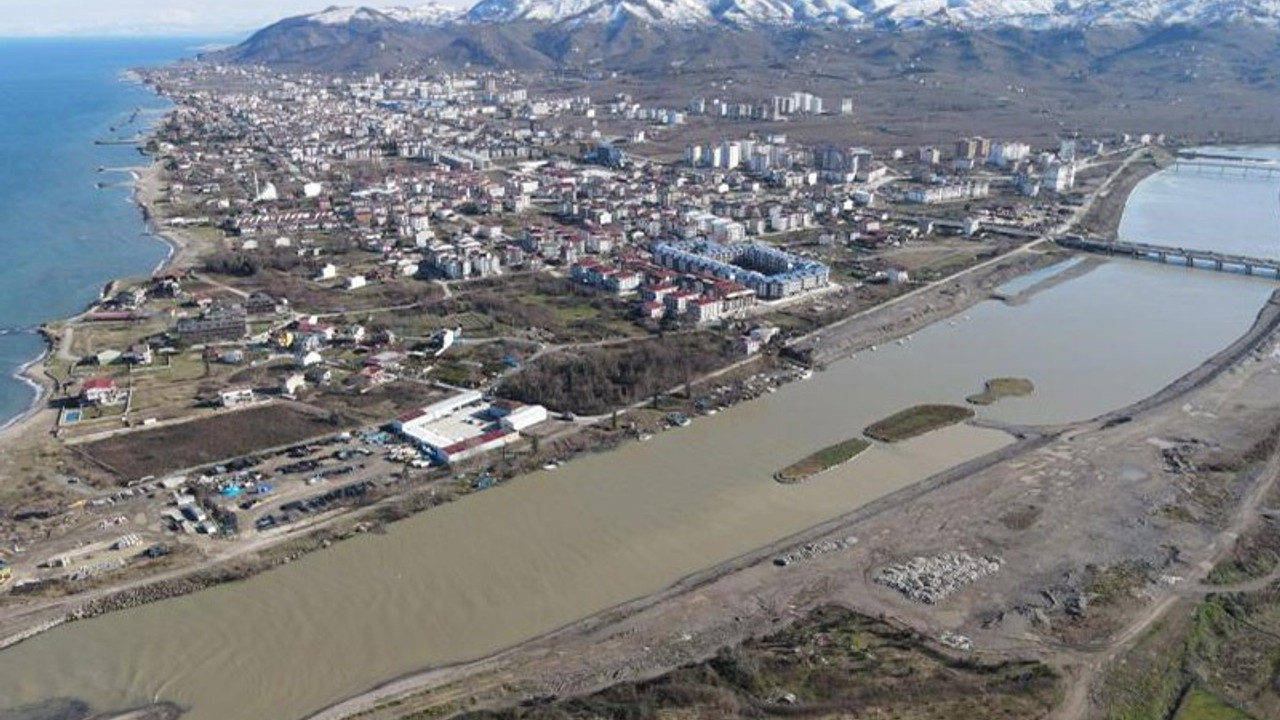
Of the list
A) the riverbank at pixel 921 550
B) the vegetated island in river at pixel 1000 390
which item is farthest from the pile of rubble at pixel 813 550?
the vegetated island in river at pixel 1000 390

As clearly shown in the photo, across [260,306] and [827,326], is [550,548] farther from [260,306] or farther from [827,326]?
[260,306]

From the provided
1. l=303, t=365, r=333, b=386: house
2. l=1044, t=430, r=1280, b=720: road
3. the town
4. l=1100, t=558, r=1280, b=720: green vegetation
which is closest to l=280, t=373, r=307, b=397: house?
the town

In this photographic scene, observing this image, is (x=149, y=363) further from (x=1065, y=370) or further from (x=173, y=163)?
(x=173, y=163)

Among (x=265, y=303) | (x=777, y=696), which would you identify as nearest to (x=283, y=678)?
(x=777, y=696)

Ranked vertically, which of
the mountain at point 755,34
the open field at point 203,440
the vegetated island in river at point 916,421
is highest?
the mountain at point 755,34

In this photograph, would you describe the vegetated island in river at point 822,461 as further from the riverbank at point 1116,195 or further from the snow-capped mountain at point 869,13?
the snow-capped mountain at point 869,13

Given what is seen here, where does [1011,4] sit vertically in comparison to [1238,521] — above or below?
above
